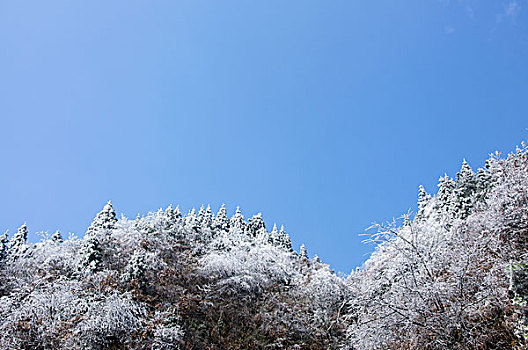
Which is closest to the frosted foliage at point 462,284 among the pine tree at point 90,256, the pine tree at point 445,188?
the pine tree at point 90,256

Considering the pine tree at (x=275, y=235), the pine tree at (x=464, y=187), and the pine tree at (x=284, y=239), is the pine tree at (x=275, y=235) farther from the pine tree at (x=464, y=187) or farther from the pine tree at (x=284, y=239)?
the pine tree at (x=464, y=187)

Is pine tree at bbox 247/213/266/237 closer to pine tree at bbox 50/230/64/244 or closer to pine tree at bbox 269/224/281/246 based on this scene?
pine tree at bbox 269/224/281/246

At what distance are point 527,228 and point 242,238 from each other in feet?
51.3

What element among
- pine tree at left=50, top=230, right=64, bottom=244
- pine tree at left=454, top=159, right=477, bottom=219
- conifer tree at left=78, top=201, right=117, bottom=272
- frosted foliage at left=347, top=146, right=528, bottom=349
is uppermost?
pine tree at left=454, top=159, right=477, bottom=219

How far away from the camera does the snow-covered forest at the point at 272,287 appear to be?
7043 mm

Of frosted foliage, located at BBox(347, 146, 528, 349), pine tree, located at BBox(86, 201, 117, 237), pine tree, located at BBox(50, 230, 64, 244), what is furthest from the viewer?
pine tree, located at BBox(50, 230, 64, 244)

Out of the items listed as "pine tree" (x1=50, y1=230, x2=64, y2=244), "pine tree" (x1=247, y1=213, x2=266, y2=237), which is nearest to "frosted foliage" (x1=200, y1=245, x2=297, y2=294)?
"pine tree" (x1=50, y1=230, x2=64, y2=244)

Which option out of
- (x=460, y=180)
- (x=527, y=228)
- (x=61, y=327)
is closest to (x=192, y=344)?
(x=61, y=327)

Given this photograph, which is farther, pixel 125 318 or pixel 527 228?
pixel 125 318

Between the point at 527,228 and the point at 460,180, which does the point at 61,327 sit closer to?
the point at 527,228

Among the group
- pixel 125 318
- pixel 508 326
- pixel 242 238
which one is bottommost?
pixel 508 326

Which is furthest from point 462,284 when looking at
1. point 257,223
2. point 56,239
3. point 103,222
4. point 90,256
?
point 257,223

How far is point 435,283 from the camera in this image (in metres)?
7.35

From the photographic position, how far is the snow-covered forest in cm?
704
